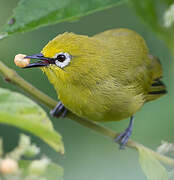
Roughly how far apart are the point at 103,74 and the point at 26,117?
233 centimetres

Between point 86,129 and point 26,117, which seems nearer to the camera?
point 26,117

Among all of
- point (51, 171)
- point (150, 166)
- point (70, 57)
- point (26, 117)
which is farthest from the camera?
point (70, 57)

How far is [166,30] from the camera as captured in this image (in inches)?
132

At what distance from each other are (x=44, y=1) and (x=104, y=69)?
1.55 metres

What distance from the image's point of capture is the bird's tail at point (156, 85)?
15.9 feet

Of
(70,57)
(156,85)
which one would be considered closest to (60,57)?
(70,57)

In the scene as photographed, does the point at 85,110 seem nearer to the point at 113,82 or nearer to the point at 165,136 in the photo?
the point at 113,82

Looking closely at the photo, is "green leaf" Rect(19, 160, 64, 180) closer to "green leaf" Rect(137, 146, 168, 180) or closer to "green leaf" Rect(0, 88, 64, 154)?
"green leaf" Rect(0, 88, 64, 154)

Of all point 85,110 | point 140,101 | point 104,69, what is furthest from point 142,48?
point 85,110

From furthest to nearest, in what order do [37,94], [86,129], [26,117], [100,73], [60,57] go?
1. [86,129]
2. [100,73]
3. [60,57]
4. [37,94]
5. [26,117]

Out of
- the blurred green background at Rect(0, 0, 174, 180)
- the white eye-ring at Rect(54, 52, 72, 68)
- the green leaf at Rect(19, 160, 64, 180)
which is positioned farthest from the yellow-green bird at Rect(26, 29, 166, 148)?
the green leaf at Rect(19, 160, 64, 180)

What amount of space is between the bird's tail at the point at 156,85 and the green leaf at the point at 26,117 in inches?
119

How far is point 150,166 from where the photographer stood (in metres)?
2.93

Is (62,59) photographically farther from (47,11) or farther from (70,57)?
(47,11)
